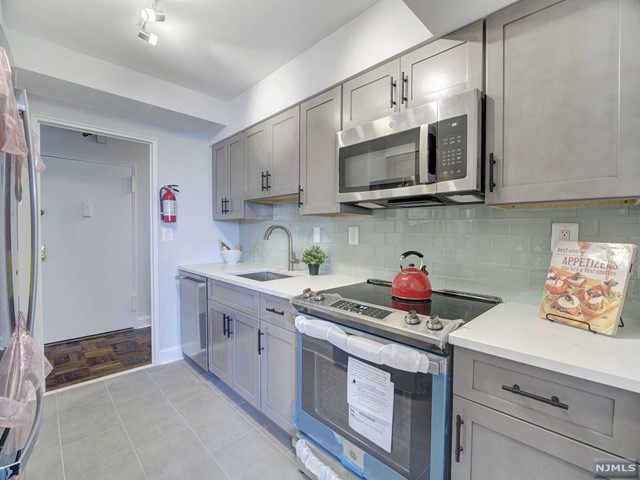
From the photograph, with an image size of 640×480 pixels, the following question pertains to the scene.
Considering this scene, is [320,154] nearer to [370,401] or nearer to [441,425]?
[370,401]

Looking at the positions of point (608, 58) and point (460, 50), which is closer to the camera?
point (608, 58)

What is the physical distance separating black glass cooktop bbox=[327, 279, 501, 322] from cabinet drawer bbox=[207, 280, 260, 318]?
1.81 feet

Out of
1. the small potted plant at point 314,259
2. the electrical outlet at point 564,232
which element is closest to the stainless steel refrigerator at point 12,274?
the small potted plant at point 314,259

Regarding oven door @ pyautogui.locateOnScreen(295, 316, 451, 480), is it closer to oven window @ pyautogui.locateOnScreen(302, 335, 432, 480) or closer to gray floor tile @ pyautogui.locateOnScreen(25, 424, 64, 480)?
oven window @ pyautogui.locateOnScreen(302, 335, 432, 480)

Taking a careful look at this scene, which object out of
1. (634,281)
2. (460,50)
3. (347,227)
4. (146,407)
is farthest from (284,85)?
(146,407)

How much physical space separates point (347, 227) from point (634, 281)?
59.1 inches

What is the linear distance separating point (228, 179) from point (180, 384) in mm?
1862

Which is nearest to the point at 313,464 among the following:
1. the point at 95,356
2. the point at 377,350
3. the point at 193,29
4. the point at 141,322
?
the point at 377,350

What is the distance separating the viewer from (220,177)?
3.10m

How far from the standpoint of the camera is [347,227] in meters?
2.25

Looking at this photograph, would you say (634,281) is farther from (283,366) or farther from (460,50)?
(283,366)

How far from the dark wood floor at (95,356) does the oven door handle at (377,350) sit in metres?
2.34

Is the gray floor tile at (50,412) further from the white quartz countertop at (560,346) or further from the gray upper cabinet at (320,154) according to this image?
the white quartz countertop at (560,346)

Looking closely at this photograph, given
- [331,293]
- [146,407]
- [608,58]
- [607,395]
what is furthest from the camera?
[146,407]
